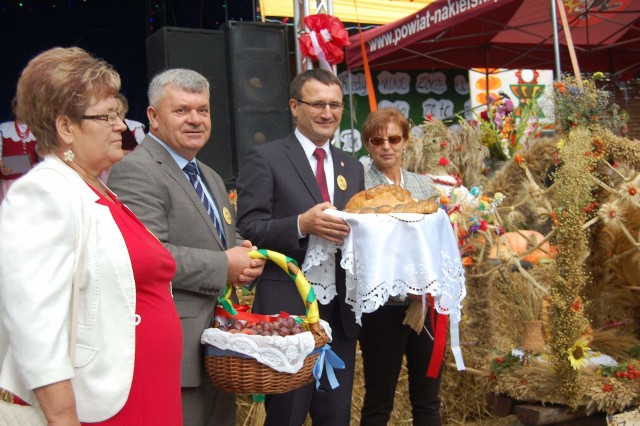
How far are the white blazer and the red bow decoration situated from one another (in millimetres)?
4295

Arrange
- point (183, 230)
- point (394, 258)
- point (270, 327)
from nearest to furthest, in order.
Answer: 1. point (270, 327)
2. point (183, 230)
3. point (394, 258)

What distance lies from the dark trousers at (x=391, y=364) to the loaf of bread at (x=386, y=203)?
0.64 metres

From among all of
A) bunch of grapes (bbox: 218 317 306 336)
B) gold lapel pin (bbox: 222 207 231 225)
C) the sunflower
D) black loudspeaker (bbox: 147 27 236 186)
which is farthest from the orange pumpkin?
black loudspeaker (bbox: 147 27 236 186)

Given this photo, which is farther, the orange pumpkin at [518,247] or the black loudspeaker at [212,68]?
the black loudspeaker at [212,68]

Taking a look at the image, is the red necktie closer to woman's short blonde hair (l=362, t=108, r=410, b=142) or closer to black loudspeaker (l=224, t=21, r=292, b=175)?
woman's short blonde hair (l=362, t=108, r=410, b=142)

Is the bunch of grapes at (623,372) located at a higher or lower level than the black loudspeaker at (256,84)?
lower

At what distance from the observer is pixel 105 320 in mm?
1884

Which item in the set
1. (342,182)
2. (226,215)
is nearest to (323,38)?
(342,182)

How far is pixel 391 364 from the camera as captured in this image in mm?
3594

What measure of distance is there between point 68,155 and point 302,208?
140 cm

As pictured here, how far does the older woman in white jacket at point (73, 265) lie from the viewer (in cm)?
173

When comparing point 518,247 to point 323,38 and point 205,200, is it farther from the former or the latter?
point 205,200

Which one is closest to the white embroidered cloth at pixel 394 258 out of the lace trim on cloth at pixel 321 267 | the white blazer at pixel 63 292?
the lace trim on cloth at pixel 321 267

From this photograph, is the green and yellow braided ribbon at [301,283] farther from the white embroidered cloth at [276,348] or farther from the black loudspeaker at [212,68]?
the black loudspeaker at [212,68]
